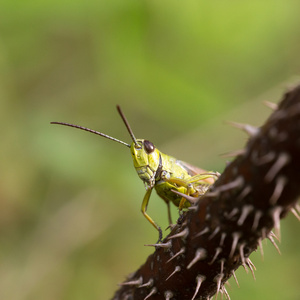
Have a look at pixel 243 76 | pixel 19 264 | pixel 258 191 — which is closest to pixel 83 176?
pixel 19 264

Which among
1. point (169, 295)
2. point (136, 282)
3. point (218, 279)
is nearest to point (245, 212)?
point (218, 279)

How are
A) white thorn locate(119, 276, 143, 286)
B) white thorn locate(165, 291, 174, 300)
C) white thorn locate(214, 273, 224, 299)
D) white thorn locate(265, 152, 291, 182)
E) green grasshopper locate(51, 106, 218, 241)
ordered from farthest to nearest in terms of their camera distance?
green grasshopper locate(51, 106, 218, 241) → white thorn locate(119, 276, 143, 286) → white thorn locate(165, 291, 174, 300) → white thorn locate(214, 273, 224, 299) → white thorn locate(265, 152, 291, 182)

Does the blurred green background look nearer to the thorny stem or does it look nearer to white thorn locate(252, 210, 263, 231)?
the thorny stem

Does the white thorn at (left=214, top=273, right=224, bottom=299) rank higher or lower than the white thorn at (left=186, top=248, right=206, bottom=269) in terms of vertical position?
lower

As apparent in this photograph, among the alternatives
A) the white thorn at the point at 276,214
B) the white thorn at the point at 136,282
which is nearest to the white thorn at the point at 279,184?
the white thorn at the point at 276,214

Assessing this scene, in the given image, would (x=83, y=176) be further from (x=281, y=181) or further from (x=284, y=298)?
(x=281, y=181)

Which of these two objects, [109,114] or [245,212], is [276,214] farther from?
[109,114]

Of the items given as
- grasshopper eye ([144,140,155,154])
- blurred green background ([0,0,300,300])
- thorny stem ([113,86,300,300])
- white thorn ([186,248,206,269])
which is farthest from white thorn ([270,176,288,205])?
blurred green background ([0,0,300,300])
